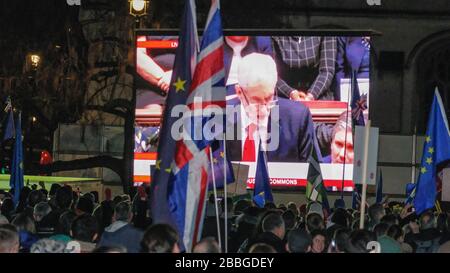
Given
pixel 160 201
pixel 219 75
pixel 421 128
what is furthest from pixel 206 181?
pixel 421 128

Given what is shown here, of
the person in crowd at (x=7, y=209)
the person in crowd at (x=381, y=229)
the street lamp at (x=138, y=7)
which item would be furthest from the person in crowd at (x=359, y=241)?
the street lamp at (x=138, y=7)

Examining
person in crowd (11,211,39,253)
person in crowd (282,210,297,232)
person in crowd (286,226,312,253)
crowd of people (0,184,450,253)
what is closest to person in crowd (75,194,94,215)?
crowd of people (0,184,450,253)

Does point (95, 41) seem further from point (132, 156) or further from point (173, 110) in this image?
point (173, 110)

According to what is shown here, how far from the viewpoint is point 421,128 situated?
31406 mm

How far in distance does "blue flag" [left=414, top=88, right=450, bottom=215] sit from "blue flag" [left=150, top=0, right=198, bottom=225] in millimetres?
6099

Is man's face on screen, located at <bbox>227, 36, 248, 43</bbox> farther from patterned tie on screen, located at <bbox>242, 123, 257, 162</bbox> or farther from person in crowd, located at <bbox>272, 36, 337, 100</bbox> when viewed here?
patterned tie on screen, located at <bbox>242, 123, 257, 162</bbox>

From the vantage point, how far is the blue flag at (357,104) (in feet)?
71.4

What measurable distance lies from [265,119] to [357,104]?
7.03ft

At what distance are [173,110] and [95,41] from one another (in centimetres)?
1667

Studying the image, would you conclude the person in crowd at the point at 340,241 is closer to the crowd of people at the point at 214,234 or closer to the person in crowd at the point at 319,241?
the crowd of people at the point at 214,234

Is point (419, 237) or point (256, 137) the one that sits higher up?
point (256, 137)

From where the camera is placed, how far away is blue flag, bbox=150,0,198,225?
9.44 meters

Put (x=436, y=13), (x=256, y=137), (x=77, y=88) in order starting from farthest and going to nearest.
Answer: (x=436, y=13) < (x=77, y=88) < (x=256, y=137)
